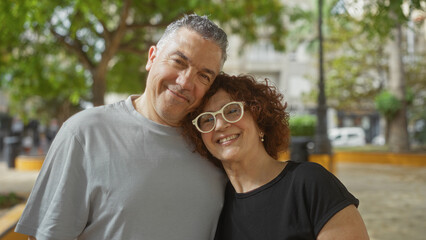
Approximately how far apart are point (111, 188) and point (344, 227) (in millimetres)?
1076

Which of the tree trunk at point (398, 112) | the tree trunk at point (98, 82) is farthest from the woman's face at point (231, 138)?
the tree trunk at point (398, 112)

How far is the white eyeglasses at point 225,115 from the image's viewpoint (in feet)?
7.07

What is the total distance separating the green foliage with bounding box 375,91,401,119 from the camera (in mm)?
16672

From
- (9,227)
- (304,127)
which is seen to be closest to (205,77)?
(9,227)

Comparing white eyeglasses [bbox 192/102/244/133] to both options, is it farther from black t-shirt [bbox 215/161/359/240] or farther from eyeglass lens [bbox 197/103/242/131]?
black t-shirt [bbox 215/161/359/240]

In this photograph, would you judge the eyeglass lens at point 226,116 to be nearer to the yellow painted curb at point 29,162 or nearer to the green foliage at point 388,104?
the yellow painted curb at point 29,162

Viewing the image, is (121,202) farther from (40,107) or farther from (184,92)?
(40,107)

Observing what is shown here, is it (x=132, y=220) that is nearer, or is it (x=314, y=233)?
(x=314, y=233)

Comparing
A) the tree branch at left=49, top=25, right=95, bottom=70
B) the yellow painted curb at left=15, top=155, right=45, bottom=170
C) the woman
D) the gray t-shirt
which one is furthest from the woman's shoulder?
the yellow painted curb at left=15, top=155, right=45, bottom=170

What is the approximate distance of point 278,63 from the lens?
42.2m

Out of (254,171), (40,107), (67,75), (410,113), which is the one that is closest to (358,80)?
(410,113)

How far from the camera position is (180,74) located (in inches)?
84.1

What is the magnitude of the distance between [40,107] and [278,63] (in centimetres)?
2303

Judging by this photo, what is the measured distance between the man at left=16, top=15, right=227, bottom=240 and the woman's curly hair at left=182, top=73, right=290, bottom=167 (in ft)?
0.21
